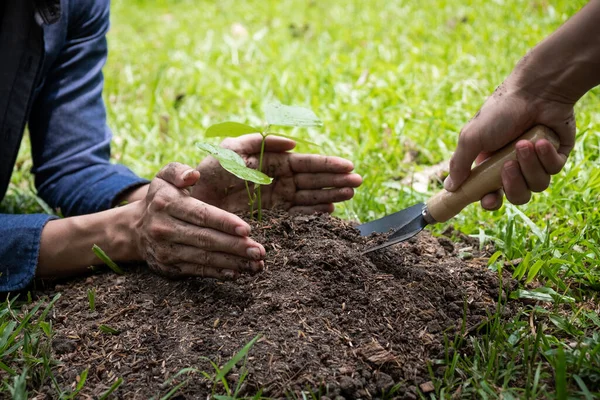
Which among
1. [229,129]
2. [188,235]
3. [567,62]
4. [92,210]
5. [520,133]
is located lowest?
[92,210]

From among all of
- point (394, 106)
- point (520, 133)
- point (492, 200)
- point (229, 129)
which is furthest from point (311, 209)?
point (394, 106)

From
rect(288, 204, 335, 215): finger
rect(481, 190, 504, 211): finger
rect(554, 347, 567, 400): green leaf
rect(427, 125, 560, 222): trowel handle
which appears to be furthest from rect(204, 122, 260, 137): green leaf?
rect(554, 347, 567, 400): green leaf

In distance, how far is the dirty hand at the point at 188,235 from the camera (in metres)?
1.69

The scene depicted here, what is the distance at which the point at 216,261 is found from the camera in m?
1.74

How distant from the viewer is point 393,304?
1.68 meters

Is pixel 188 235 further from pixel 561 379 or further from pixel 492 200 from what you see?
pixel 561 379

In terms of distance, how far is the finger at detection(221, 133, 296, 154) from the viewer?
2.14m

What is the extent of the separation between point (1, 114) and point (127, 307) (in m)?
0.94

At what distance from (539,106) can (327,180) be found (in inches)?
30.6

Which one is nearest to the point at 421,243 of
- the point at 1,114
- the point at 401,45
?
the point at 1,114

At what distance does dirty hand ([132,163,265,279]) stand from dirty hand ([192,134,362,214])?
0.99 ft

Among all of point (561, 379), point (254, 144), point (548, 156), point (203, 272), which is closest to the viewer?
point (561, 379)

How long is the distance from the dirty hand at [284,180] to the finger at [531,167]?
25.6 inches

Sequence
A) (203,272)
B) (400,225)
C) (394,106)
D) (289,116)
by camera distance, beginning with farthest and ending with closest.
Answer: (394,106), (289,116), (400,225), (203,272)
